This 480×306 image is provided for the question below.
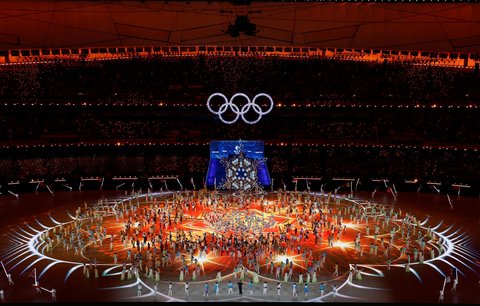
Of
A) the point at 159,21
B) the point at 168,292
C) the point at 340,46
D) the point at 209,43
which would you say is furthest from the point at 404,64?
the point at 168,292

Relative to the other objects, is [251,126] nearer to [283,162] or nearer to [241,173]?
[283,162]

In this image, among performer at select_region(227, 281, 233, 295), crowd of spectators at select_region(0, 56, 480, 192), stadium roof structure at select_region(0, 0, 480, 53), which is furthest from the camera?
stadium roof structure at select_region(0, 0, 480, 53)

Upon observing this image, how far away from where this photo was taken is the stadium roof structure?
39219 millimetres

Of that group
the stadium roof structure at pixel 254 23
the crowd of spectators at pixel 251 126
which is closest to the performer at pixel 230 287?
the crowd of spectators at pixel 251 126

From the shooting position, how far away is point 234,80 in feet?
140

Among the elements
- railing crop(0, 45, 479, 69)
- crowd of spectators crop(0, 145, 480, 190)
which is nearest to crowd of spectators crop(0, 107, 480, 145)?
crowd of spectators crop(0, 145, 480, 190)

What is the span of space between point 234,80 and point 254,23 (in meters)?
5.27

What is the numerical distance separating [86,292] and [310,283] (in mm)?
8275

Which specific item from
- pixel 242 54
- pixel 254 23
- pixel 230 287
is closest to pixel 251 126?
pixel 242 54

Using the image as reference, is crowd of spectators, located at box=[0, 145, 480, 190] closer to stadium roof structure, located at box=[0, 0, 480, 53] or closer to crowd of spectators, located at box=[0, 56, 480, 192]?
crowd of spectators, located at box=[0, 56, 480, 192]

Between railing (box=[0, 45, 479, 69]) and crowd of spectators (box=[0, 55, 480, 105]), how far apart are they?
61 cm

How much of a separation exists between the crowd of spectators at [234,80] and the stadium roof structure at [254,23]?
184 centimetres

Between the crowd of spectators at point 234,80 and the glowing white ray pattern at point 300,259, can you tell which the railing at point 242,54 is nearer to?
the crowd of spectators at point 234,80

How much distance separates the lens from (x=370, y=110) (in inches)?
1567
